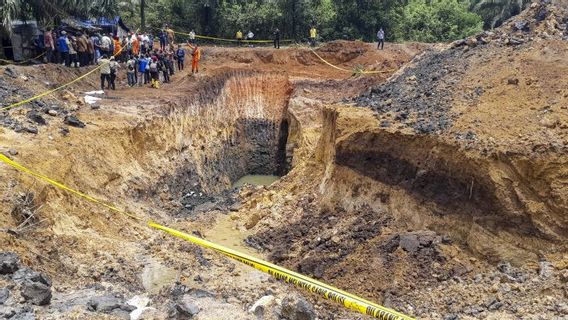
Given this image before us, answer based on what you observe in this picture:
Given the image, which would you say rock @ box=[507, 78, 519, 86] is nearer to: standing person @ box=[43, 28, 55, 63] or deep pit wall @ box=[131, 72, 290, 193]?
deep pit wall @ box=[131, 72, 290, 193]

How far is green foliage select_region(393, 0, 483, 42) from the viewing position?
3447cm

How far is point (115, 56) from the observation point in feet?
76.0

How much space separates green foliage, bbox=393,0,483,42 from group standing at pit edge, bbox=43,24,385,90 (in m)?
15.5

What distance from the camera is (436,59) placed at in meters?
18.2

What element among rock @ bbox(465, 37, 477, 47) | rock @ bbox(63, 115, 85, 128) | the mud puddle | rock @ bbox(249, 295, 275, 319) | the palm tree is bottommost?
the mud puddle

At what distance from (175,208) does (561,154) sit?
1126 centimetres

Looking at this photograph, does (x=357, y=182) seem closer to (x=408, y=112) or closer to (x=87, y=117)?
(x=408, y=112)

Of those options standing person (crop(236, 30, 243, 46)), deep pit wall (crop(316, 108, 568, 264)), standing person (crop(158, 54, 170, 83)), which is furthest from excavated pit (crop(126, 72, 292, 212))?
standing person (crop(236, 30, 243, 46))

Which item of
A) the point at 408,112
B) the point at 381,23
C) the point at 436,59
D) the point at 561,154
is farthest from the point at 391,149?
the point at 381,23

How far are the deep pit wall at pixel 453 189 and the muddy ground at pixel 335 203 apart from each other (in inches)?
1.5

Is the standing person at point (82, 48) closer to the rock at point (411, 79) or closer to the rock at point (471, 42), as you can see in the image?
the rock at point (411, 79)

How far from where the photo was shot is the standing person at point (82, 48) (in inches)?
829

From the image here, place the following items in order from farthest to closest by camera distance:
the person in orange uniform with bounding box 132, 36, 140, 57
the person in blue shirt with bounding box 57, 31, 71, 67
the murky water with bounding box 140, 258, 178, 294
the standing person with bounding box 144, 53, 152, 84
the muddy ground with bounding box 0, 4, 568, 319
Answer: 1. the person in orange uniform with bounding box 132, 36, 140, 57
2. the standing person with bounding box 144, 53, 152, 84
3. the person in blue shirt with bounding box 57, 31, 71, 67
4. the murky water with bounding box 140, 258, 178, 294
5. the muddy ground with bounding box 0, 4, 568, 319

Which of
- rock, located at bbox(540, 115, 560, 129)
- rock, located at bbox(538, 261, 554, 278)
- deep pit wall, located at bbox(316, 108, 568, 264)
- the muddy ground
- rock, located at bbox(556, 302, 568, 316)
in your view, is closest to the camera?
rock, located at bbox(556, 302, 568, 316)
